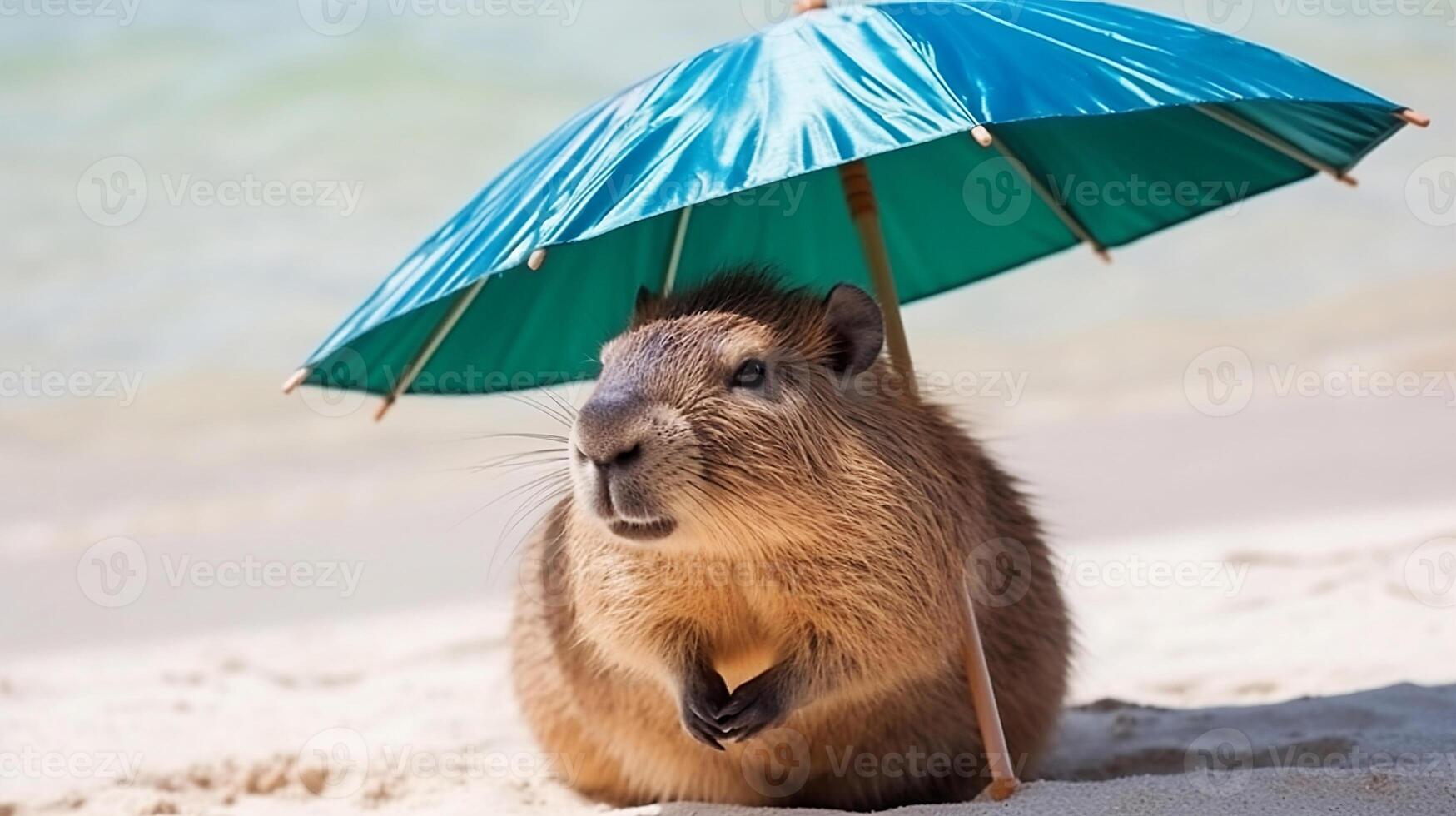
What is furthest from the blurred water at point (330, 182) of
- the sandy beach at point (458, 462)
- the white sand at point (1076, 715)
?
the white sand at point (1076, 715)

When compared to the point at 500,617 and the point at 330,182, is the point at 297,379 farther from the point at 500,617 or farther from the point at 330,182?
the point at 330,182

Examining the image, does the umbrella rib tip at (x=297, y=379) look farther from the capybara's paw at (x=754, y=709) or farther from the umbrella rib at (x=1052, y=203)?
the umbrella rib at (x=1052, y=203)

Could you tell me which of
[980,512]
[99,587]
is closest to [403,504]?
[99,587]

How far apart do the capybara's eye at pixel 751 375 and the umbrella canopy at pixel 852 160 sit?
0.44 meters

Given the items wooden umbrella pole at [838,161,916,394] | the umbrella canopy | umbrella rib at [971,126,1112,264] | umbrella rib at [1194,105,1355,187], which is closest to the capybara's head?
wooden umbrella pole at [838,161,916,394]

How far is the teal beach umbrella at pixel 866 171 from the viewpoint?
9.32 feet

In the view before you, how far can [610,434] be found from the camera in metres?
2.85

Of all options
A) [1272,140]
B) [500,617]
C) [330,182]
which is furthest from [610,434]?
[330,182]

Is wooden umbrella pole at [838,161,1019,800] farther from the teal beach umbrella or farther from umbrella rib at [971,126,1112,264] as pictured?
umbrella rib at [971,126,1112,264]

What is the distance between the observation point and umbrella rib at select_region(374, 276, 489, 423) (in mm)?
3855

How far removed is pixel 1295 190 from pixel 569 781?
A: 63.5 ft

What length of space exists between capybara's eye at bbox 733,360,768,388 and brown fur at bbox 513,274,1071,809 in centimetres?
3

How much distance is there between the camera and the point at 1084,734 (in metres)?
4.69

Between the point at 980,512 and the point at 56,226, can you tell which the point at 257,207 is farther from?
the point at 980,512
